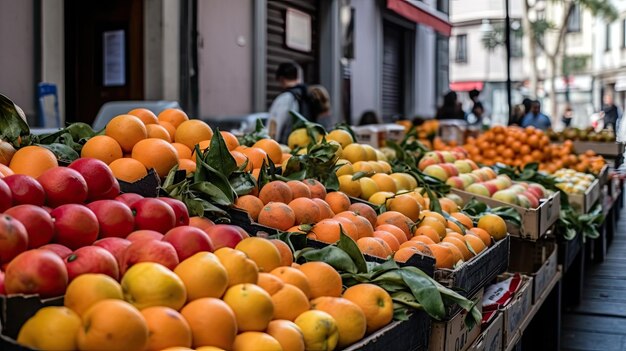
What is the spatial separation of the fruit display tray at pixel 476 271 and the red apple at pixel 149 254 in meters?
1.04

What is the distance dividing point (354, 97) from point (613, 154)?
16.5ft

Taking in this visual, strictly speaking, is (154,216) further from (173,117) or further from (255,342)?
(173,117)

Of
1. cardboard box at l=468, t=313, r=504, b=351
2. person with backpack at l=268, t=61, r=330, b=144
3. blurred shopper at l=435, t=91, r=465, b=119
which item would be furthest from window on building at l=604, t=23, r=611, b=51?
cardboard box at l=468, t=313, r=504, b=351

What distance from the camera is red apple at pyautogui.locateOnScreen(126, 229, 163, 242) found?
195 centimetres

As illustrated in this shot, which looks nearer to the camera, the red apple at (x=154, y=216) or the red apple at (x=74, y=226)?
the red apple at (x=74, y=226)

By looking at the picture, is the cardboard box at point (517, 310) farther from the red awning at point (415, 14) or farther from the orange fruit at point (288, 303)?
the red awning at point (415, 14)

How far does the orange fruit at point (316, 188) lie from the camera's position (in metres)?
2.99

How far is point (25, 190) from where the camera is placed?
1.96 m

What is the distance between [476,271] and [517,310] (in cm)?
82

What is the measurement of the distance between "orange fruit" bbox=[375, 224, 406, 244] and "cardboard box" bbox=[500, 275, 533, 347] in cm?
67

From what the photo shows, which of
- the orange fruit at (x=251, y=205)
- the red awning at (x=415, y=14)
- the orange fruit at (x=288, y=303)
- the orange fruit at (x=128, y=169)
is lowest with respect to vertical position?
the orange fruit at (x=288, y=303)

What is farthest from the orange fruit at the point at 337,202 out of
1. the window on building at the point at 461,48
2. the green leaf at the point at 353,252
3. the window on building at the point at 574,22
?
the window on building at the point at 574,22

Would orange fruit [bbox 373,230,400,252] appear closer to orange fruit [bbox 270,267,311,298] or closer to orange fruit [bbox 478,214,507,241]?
orange fruit [bbox 270,267,311,298]

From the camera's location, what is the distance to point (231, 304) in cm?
176
